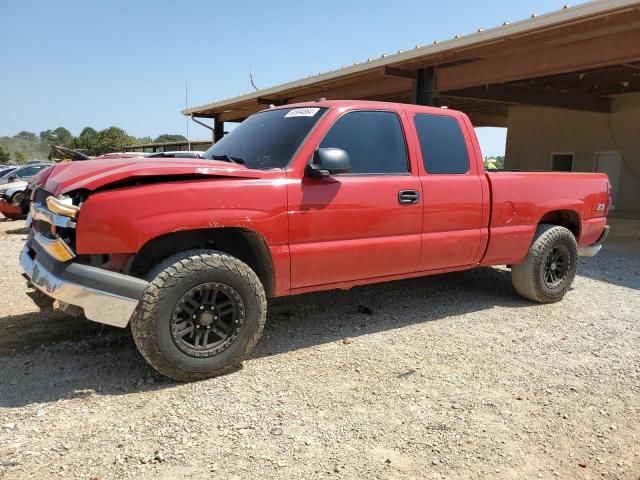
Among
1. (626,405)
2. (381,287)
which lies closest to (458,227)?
(381,287)

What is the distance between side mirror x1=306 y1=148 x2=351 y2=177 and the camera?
3.60 metres

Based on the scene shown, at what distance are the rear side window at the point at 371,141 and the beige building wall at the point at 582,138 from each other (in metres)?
14.7

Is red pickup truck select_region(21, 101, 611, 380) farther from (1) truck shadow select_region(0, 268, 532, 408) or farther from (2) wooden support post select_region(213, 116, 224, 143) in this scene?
(2) wooden support post select_region(213, 116, 224, 143)

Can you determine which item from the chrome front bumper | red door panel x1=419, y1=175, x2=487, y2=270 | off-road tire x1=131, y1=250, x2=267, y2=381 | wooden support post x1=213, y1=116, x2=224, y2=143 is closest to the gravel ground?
off-road tire x1=131, y1=250, x2=267, y2=381

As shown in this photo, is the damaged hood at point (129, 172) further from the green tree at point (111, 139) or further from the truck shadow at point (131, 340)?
the green tree at point (111, 139)

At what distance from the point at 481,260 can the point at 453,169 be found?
0.96 metres

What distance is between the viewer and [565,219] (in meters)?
5.82

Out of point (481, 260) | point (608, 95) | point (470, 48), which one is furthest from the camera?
point (608, 95)

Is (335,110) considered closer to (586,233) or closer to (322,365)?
(322,365)

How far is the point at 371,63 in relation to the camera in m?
11.9

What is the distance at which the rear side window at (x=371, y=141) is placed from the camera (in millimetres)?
4055

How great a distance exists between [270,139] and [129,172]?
50.9 inches

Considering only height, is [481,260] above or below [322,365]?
above

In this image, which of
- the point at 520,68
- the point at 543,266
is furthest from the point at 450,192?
the point at 520,68
